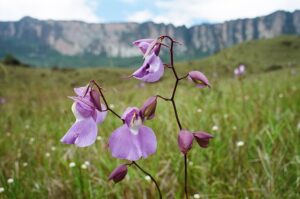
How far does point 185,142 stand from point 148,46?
335 mm

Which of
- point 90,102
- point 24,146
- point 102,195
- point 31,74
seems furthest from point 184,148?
point 31,74

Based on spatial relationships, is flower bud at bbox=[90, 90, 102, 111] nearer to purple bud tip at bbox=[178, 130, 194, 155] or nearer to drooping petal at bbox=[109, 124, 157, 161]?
drooping petal at bbox=[109, 124, 157, 161]

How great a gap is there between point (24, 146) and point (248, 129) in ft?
7.09

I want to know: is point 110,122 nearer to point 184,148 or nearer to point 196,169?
point 196,169

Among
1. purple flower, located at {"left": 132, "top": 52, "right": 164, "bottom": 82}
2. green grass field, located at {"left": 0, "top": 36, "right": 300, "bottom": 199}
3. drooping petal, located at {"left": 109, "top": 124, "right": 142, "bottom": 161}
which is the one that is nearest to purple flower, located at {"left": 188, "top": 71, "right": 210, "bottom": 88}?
purple flower, located at {"left": 132, "top": 52, "right": 164, "bottom": 82}

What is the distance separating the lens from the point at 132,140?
121 cm

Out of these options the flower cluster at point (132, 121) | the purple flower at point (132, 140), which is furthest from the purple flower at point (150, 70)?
the purple flower at point (132, 140)

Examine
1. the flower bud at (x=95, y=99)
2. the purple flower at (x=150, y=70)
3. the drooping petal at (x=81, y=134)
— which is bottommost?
the drooping petal at (x=81, y=134)

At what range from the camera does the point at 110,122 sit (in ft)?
15.0

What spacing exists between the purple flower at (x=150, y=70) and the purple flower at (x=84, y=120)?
0.16m

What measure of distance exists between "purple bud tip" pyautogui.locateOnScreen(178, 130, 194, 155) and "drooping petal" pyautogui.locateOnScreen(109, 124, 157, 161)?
9 cm

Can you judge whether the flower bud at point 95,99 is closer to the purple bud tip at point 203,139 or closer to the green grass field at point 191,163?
the purple bud tip at point 203,139

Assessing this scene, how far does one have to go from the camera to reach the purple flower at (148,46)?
48.6 inches

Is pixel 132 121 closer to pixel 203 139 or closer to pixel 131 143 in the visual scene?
pixel 131 143
